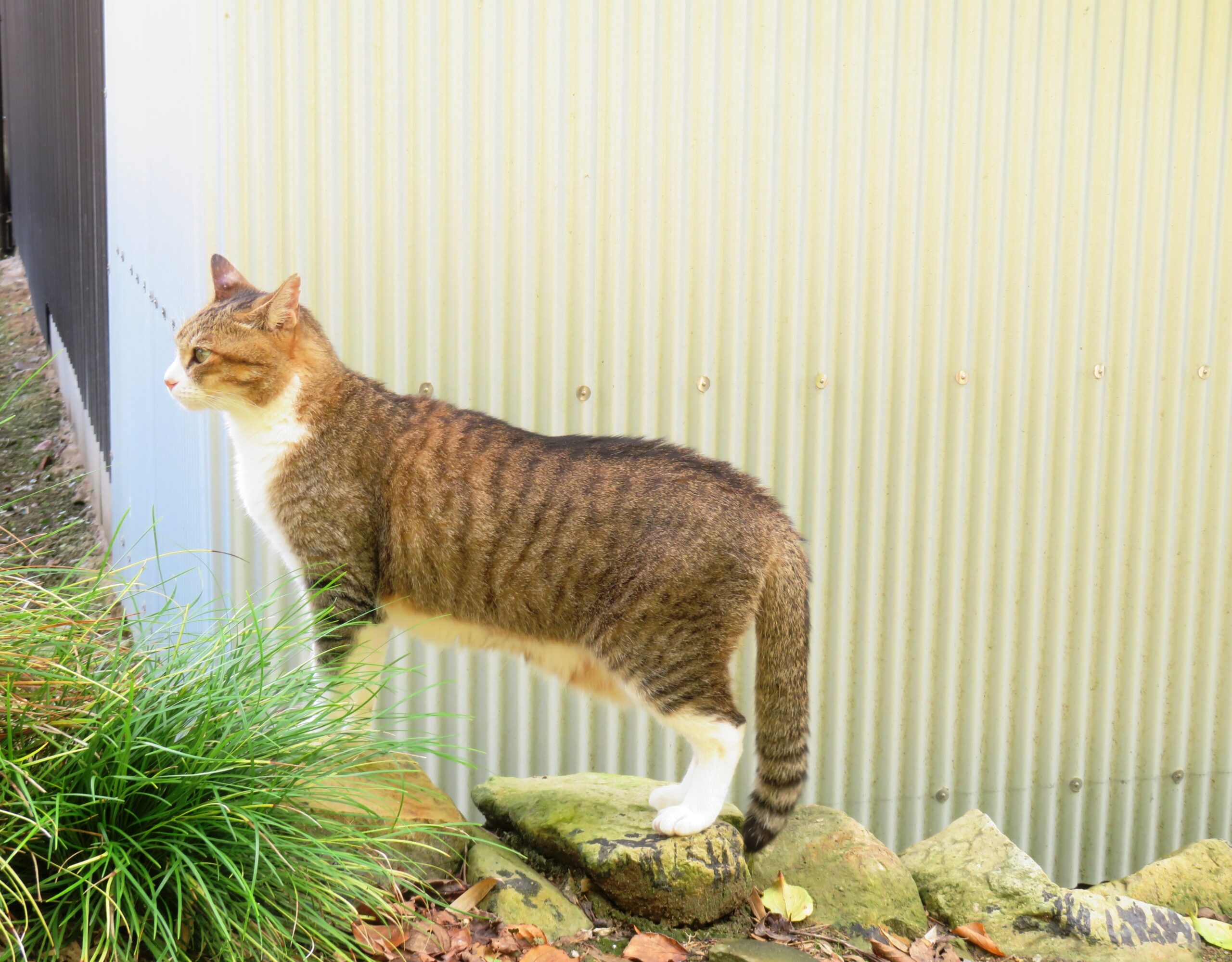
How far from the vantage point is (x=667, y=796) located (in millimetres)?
3271

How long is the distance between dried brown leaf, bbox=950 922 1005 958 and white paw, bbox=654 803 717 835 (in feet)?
2.73

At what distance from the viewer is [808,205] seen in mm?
4238

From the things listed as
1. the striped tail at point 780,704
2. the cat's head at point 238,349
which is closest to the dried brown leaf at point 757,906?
the striped tail at point 780,704

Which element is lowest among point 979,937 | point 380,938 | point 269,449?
point 979,937

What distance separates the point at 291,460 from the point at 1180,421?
3.54 meters

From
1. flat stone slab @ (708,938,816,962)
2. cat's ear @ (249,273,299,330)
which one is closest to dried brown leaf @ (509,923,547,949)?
flat stone slab @ (708,938,816,962)

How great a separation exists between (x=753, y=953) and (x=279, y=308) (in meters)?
2.06

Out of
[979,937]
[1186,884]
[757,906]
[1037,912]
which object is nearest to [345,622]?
[757,906]

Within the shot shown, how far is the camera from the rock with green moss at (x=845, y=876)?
10.7 ft

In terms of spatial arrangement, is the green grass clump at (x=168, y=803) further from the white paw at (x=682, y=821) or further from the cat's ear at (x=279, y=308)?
the cat's ear at (x=279, y=308)

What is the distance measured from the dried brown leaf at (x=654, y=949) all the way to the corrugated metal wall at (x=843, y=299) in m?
1.25

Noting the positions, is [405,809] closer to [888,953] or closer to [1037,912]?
[888,953]

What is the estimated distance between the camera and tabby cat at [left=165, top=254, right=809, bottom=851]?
3096 mm

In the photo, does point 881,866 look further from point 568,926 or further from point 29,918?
point 29,918
